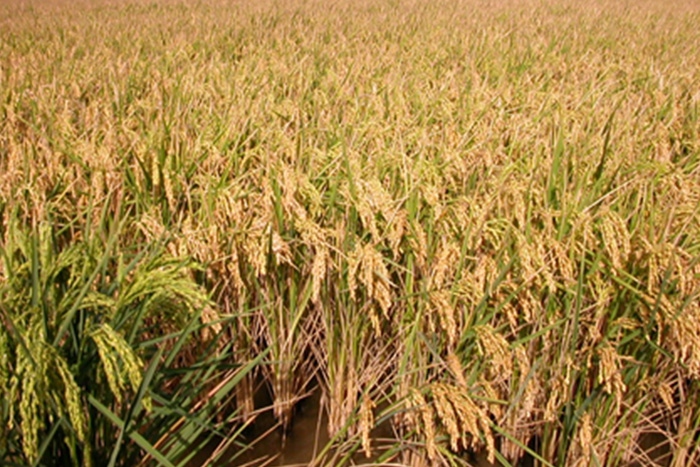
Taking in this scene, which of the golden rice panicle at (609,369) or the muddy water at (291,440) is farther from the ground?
the golden rice panicle at (609,369)

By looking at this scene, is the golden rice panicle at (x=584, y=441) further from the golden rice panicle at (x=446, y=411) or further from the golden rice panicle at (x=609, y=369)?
the golden rice panicle at (x=446, y=411)

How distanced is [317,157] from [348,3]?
7.93m

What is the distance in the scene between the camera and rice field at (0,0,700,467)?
1319 millimetres

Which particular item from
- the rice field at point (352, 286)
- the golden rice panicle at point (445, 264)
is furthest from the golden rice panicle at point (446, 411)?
the golden rice panicle at point (445, 264)

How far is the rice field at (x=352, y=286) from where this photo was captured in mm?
1319

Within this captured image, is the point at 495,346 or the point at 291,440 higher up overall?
the point at 495,346

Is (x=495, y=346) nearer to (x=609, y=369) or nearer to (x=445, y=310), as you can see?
(x=445, y=310)

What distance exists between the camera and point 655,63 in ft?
14.8

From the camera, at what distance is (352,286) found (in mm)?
1629

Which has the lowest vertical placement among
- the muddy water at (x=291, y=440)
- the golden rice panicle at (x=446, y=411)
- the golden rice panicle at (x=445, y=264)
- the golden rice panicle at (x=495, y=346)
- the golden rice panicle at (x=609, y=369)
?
the muddy water at (x=291, y=440)

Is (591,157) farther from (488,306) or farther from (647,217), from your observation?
(488,306)

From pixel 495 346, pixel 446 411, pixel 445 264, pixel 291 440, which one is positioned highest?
pixel 445 264

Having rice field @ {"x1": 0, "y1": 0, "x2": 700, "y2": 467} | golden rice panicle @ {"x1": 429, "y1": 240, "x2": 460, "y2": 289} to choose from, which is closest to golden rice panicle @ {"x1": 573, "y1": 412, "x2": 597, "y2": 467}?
rice field @ {"x1": 0, "y1": 0, "x2": 700, "y2": 467}

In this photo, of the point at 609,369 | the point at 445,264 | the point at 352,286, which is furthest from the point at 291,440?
the point at 609,369
